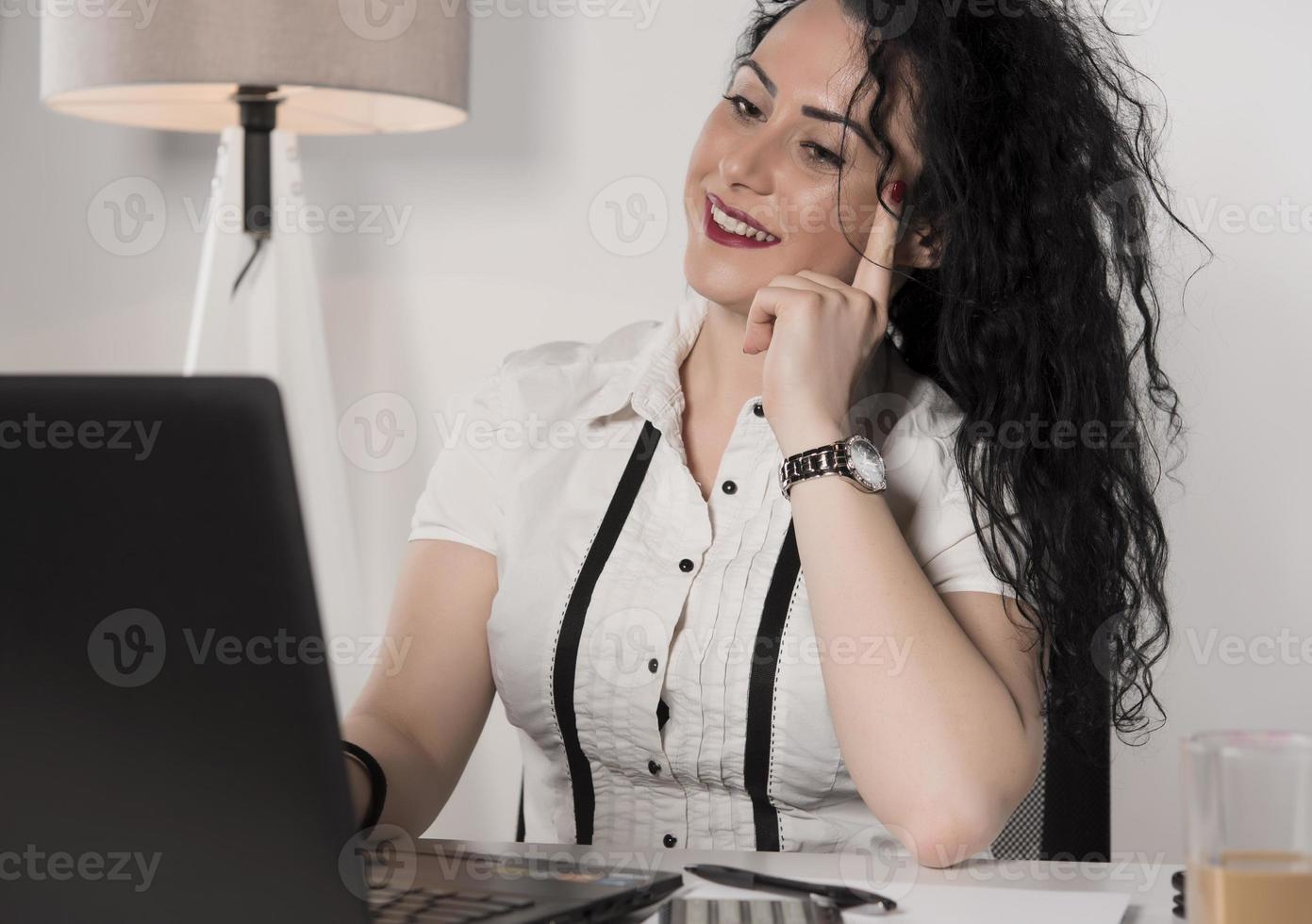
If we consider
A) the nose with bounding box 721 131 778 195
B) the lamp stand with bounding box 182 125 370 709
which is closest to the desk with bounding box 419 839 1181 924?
the nose with bounding box 721 131 778 195

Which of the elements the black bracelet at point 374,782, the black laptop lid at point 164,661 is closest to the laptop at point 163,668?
the black laptop lid at point 164,661

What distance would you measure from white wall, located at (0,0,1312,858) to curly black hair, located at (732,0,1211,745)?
536mm

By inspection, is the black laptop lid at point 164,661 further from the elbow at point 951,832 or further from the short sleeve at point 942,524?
the short sleeve at point 942,524

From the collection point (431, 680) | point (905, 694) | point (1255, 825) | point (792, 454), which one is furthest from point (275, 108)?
point (1255, 825)

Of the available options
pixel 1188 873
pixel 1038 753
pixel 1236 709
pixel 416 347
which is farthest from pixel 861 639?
pixel 416 347

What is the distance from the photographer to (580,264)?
2188 millimetres

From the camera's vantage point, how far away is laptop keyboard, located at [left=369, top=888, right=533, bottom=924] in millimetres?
673

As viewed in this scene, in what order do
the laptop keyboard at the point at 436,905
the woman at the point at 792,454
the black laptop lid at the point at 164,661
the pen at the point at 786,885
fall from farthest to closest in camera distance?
the woman at the point at 792,454 → the pen at the point at 786,885 → the laptop keyboard at the point at 436,905 → the black laptop lid at the point at 164,661

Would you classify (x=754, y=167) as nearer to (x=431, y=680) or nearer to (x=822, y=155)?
(x=822, y=155)

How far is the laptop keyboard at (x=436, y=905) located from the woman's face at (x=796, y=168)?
0.72m

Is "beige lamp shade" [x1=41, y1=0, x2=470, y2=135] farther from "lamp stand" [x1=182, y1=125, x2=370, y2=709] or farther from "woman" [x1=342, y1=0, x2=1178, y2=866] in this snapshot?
"woman" [x1=342, y1=0, x2=1178, y2=866]

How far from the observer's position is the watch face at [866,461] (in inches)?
42.8

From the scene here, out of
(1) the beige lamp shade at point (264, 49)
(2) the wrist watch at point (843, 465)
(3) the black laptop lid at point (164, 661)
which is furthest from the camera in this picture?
(1) the beige lamp shade at point (264, 49)

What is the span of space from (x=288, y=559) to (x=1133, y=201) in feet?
3.64
